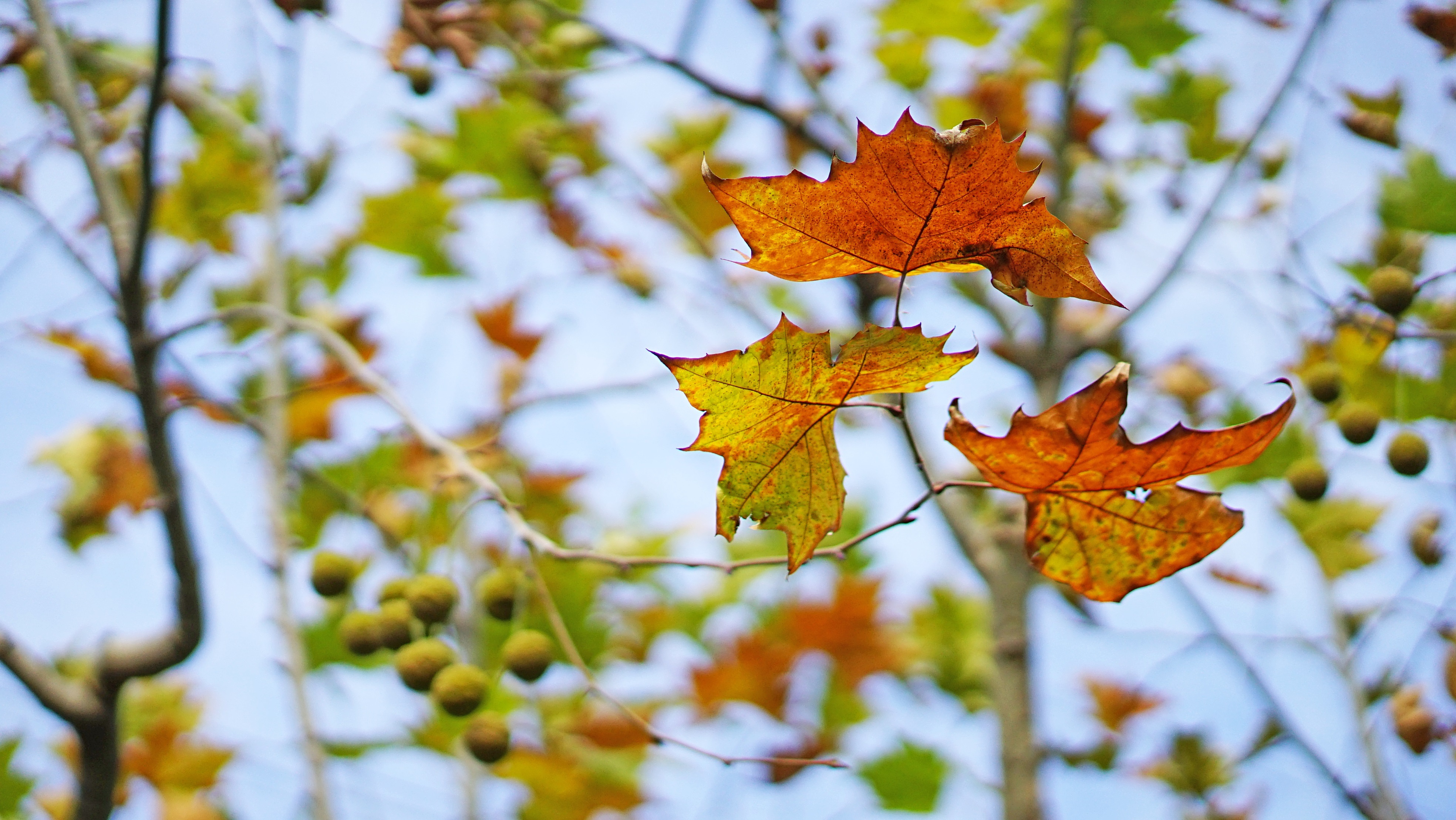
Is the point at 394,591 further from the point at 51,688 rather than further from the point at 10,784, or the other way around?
the point at 10,784

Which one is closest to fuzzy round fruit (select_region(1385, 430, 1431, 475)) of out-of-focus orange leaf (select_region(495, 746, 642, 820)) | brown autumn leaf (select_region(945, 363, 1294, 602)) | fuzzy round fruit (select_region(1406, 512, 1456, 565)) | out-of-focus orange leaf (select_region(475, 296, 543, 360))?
fuzzy round fruit (select_region(1406, 512, 1456, 565))

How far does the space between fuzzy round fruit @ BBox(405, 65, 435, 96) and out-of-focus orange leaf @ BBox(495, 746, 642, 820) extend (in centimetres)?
120

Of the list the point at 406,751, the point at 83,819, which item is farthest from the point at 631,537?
the point at 83,819

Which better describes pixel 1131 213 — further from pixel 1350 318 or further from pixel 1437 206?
pixel 1350 318

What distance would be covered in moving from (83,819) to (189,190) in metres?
1.50

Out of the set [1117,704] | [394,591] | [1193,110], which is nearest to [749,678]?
[1117,704]

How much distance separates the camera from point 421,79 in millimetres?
1605

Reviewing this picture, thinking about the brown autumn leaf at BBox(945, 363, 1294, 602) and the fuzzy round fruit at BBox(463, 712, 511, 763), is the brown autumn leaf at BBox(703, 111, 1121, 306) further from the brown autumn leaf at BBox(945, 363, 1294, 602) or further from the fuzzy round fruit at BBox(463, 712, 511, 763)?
the fuzzy round fruit at BBox(463, 712, 511, 763)

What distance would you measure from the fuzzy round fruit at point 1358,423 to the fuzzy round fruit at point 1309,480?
5cm

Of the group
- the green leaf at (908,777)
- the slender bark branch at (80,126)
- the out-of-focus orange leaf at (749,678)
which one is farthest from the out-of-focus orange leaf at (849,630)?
the slender bark branch at (80,126)

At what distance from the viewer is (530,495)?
2.26 metres

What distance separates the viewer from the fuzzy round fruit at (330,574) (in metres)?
1.23

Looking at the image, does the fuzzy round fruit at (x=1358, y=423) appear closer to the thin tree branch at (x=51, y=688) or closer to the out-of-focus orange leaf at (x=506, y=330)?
the thin tree branch at (x=51, y=688)

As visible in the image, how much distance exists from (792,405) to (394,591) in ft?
2.31
